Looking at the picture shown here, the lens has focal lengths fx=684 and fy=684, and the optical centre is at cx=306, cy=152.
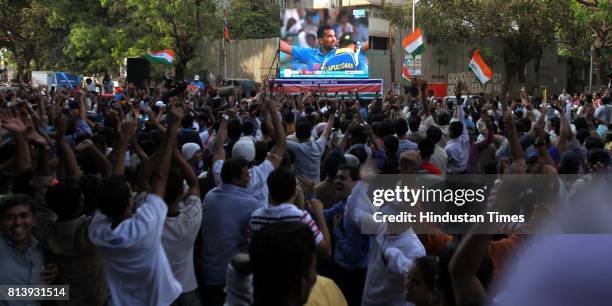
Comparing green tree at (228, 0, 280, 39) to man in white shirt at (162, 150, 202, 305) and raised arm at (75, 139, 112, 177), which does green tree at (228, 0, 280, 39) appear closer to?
raised arm at (75, 139, 112, 177)

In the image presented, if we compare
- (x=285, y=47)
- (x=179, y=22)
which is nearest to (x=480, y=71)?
(x=285, y=47)

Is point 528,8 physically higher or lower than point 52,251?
higher

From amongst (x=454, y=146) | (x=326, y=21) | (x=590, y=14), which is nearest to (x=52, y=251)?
(x=454, y=146)

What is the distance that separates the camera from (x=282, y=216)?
3.97 m

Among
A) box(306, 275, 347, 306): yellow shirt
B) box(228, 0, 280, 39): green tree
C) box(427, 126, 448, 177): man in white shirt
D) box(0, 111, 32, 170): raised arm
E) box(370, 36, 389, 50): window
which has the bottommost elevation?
box(306, 275, 347, 306): yellow shirt

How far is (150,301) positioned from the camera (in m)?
3.58

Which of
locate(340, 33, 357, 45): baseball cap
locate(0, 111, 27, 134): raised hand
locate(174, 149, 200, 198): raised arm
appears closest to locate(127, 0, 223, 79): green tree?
locate(340, 33, 357, 45): baseball cap

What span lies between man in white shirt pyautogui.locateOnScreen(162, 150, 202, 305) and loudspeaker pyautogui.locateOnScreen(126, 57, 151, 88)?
1506 cm

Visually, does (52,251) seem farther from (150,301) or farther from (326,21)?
(326,21)

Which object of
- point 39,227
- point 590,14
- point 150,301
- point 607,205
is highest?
point 590,14

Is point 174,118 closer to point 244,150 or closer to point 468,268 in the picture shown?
point 468,268

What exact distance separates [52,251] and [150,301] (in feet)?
2.40

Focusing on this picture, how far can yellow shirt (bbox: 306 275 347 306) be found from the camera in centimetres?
320

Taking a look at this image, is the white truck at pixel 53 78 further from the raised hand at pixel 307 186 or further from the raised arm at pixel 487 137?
the raised hand at pixel 307 186
